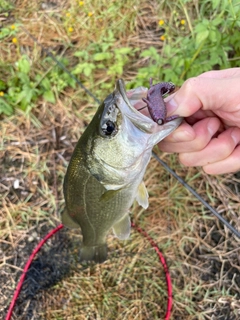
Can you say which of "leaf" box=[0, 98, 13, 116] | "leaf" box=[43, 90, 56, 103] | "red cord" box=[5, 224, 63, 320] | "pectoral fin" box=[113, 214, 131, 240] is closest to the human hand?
"pectoral fin" box=[113, 214, 131, 240]

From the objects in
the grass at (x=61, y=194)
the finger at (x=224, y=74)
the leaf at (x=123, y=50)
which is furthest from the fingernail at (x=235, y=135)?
the leaf at (x=123, y=50)

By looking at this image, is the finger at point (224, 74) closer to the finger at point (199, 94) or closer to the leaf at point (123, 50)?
the finger at point (199, 94)

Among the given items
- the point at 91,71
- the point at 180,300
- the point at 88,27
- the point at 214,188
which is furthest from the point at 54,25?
the point at 180,300

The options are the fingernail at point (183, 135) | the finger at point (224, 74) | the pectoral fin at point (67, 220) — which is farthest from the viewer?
the pectoral fin at point (67, 220)

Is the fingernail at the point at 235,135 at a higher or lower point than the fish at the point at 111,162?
lower

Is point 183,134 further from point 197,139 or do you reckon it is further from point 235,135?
point 235,135

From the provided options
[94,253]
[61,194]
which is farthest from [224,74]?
[61,194]
